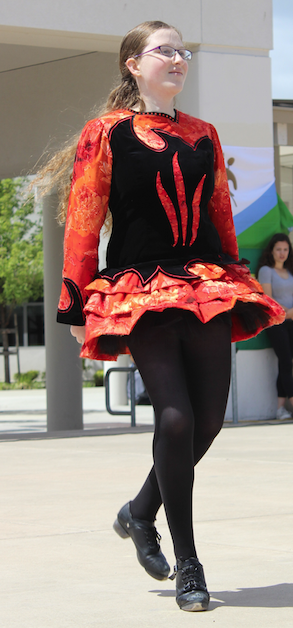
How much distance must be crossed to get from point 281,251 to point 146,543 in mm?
6586

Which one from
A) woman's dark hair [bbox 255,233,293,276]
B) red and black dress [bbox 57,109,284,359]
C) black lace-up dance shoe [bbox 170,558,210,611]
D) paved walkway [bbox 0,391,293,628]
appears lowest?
paved walkway [bbox 0,391,293,628]

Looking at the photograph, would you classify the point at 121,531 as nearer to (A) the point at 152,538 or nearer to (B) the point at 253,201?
(A) the point at 152,538

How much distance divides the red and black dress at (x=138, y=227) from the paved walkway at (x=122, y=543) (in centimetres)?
82

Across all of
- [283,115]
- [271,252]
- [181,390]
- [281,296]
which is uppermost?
[283,115]

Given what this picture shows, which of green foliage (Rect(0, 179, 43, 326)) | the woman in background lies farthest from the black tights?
green foliage (Rect(0, 179, 43, 326))

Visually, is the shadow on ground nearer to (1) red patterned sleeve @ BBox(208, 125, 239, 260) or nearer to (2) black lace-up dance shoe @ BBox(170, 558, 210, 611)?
(2) black lace-up dance shoe @ BBox(170, 558, 210, 611)

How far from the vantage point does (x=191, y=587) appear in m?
2.88

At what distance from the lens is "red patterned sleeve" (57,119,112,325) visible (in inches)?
126

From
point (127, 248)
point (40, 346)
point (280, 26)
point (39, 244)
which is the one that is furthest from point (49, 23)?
point (40, 346)

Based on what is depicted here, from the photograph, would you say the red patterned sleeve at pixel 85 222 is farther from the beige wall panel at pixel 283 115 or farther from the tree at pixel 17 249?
the tree at pixel 17 249

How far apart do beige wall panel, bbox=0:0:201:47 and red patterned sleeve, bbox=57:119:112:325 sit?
217 inches

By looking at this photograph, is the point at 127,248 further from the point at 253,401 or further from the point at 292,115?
the point at 292,115

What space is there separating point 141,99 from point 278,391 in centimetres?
651

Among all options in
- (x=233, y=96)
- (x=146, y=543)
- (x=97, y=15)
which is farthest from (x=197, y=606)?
(x=233, y=96)
